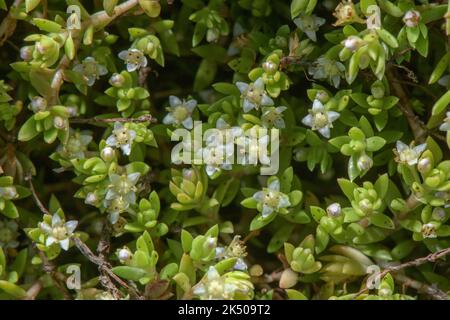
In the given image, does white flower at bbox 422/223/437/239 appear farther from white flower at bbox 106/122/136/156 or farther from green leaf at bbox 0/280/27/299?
green leaf at bbox 0/280/27/299

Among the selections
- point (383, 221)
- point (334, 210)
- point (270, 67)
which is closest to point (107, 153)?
point (270, 67)

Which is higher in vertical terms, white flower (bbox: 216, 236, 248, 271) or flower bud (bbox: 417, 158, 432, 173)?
flower bud (bbox: 417, 158, 432, 173)

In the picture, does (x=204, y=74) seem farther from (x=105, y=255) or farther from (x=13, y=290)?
→ (x=13, y=290)

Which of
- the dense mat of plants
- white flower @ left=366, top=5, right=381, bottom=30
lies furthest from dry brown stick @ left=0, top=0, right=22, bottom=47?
white flower @ left=366, top=5, right=381, bottom=30

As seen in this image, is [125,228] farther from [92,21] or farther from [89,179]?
[92,21]

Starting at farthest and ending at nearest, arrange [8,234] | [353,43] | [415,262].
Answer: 1. [8,234]
2. [415,262]
3. [353,43]

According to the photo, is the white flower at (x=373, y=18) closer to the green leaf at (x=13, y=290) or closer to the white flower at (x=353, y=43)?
the white flower at (x=353, y=43)
